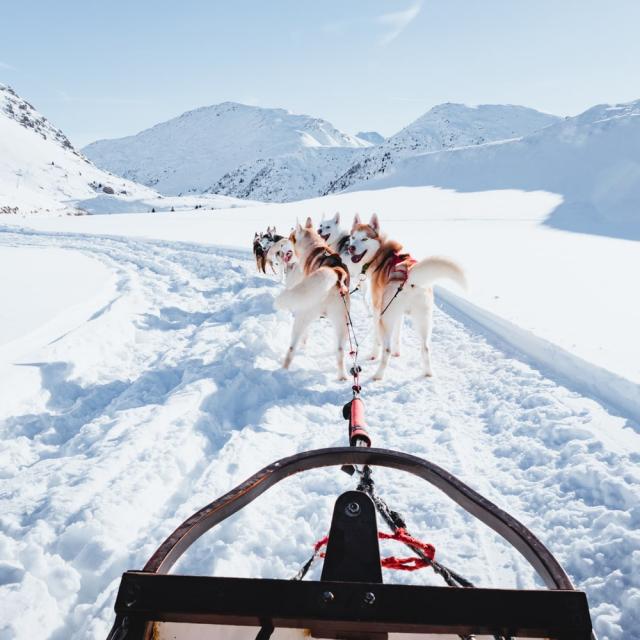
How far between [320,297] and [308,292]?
5.4 inches

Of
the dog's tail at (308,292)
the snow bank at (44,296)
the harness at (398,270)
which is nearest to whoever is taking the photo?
the dog's tail at (308,292)

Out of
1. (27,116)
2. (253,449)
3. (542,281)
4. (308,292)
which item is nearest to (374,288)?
(308,292)

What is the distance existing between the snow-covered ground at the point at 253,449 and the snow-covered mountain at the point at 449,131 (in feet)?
360

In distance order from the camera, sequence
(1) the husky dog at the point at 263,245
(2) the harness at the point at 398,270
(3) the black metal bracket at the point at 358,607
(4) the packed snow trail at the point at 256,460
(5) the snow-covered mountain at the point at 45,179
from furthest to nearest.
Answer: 1. (5) the snow-covered mountain at the point at 45,179
2. (1) the husky dog at the point at 263,245
3. (2) the harness at the point at 398,270
4. (4) the packed snow trail at the point at 256,460
5. (3) the black metal bracket at the point at 358,607

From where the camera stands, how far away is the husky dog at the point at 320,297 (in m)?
3.87

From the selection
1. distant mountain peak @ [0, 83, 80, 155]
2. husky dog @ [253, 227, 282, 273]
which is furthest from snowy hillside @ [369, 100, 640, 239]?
distant mountain peak @ [0, 83, 80, 155]

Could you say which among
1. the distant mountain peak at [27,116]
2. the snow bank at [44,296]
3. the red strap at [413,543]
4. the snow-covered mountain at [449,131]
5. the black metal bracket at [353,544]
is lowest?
the snow bank at [44,296]

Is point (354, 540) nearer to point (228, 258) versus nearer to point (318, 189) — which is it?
point (228, 258)

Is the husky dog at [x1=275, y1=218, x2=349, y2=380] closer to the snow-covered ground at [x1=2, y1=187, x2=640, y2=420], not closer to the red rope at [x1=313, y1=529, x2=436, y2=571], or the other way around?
the snow-covered ground at [x1=2, y1=187, x2=640, y2=420]

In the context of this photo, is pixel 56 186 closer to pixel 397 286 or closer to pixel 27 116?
pixel 27 116

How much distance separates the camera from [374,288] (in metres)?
4.85

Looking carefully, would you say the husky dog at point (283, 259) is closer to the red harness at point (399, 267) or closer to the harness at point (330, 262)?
the harness at point (330, 262)

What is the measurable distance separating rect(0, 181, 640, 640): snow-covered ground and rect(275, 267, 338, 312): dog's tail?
2.79 ft

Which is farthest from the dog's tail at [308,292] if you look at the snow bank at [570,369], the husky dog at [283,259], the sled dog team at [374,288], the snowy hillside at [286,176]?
the snowy hillside at [286,176]
